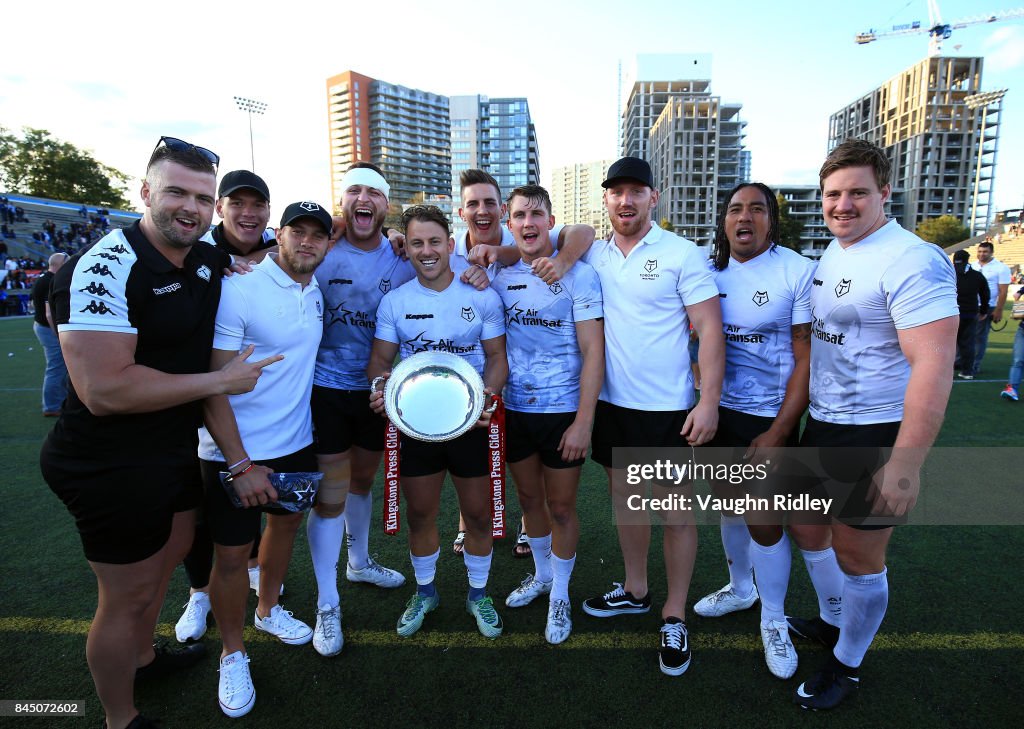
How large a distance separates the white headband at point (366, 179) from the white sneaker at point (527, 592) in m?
2.60

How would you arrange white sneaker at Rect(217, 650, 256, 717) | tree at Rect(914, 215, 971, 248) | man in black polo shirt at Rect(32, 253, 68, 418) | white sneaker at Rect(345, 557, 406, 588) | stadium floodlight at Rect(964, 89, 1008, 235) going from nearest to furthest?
white sneaker at Rect(217, 650, 256, 717) → white sneaker at Rect(345, 557, 406, 588) → man in black polo shirt at Rect(32, 253, 68, 418) → tree at Rect(914, 215, 971, 248) → stadium floodlight at Rect(964, 89, 1008, 235)

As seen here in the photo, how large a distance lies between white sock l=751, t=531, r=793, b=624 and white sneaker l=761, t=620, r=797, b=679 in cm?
4

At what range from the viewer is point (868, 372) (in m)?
2.31

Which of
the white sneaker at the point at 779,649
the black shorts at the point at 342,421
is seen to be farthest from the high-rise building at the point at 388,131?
the white sneaker at the point at 779,649

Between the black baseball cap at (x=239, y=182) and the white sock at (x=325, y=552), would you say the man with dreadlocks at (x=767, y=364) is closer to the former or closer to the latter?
the white sock at (x=325, y=552)

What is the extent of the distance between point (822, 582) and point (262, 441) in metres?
3.00

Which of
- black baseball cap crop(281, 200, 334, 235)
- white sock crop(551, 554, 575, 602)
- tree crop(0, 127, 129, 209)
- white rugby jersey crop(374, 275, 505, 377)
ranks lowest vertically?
white sock crop(551, 554, 575, 602)

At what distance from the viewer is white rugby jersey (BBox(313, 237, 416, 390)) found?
314cm

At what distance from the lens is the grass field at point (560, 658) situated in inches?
94.0

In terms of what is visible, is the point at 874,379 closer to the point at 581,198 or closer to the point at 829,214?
the point at 829,214

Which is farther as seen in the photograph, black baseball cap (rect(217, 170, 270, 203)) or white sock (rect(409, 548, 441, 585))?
white sock (rect(409, 548, 441, 585))

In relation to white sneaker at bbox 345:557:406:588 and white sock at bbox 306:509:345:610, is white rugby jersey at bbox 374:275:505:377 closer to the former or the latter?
white sock at bbox 306:509:345:610

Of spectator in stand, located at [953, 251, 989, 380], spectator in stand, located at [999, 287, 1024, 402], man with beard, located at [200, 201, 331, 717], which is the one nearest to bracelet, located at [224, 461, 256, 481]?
man with beard, located at [200, 201, 331, 717]

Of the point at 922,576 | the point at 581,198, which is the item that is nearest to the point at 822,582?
the point at 922,576
